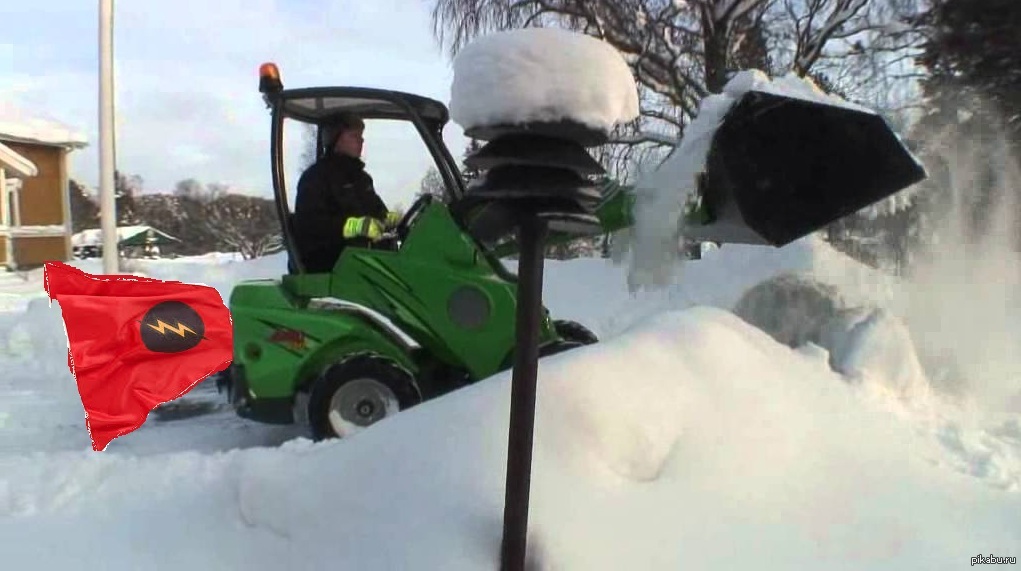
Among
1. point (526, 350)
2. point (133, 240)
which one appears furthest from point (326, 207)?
point (133, 240)

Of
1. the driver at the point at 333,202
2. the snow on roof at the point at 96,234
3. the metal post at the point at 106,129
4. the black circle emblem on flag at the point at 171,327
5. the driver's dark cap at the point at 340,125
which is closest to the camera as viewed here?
the black circle emblem on flag at the point at 171,327

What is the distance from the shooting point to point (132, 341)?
4785mm

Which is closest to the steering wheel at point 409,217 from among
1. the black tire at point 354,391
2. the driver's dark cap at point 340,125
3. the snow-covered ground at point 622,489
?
the driver's dark cap at point 340,125

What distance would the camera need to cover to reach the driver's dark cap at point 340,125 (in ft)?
17.8

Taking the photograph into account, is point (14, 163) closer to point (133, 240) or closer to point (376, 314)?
point (376, 314)

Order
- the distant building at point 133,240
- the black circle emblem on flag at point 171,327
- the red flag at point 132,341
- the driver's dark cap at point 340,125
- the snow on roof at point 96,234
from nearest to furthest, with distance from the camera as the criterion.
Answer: the red flag at point 132,341 → the black circle emblem on flag at point 171,327 → the driver's dark cap at point 340,125 → the distant building at point 133,240 → the snow on roof at point 96,234

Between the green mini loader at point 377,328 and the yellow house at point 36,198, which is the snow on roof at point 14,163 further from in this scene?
the green mini loader at point 377,328

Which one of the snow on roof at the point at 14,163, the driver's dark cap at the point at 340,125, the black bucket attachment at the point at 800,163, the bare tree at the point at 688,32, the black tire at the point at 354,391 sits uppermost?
the bare tree at the point at 688,32

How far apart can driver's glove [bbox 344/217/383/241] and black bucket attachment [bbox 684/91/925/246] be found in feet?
7.57

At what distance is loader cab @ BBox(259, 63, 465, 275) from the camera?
17.2ft

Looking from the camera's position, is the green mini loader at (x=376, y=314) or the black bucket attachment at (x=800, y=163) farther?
the green mini loader at (x=376, y=314)

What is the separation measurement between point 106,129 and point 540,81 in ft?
29.6

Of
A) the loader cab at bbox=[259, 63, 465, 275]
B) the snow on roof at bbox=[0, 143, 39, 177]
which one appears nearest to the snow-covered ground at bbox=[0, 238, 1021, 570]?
the loader cab at bbox=[259, 63, 465, 275]

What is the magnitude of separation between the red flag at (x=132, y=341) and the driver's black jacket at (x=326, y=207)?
2.15 ft
